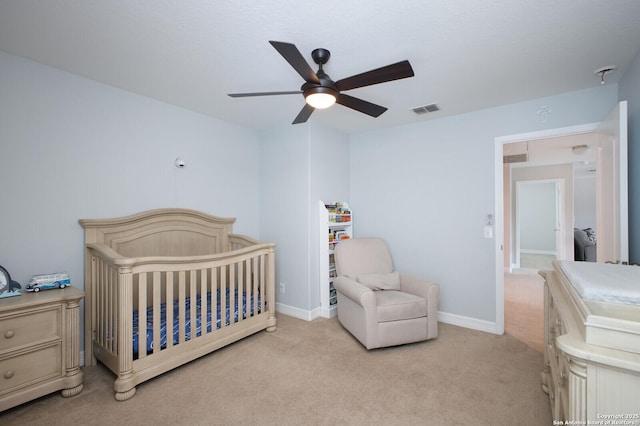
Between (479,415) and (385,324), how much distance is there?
946 mm

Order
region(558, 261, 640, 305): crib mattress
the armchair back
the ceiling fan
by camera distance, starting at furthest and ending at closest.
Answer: the armchair back < the ceiling fan < region(558, 261, 640, 305): crib mattress

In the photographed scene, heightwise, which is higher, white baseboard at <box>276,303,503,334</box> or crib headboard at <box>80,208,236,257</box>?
crib headboard at <box>80,208,236,257</box>

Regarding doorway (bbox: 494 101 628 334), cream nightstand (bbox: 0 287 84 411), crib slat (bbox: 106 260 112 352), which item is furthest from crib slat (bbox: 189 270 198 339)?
doorway (bbox: 494 101 628 334)

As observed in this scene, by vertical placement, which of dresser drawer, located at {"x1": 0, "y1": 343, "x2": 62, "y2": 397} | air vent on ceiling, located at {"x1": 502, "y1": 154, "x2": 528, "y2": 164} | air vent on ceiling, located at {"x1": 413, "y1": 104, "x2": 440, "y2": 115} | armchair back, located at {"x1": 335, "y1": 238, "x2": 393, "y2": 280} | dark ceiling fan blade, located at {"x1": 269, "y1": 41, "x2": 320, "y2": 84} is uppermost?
air vent on ceiling, located at {"x1": 413, "y1": 104, "x2": 440, "y2": 115}

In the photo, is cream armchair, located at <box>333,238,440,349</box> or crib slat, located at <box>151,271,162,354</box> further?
cream armchair, located at <box>333,238,440,349</box>

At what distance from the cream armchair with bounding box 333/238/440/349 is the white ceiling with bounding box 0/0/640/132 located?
5.93 feet

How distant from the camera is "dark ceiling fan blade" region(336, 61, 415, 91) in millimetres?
1605

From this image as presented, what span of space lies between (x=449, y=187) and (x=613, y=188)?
4.54ft

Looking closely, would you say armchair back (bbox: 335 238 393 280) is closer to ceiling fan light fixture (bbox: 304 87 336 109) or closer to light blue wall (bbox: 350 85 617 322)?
light blue wall (bbox: 350 85 617 322)

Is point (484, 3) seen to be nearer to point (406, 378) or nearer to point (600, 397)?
point (600, 397)

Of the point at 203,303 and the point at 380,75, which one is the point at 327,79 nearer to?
the point at 380,75

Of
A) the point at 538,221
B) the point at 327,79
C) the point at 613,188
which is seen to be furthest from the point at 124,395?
the point at 538,221

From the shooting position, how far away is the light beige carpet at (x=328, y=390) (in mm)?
1800

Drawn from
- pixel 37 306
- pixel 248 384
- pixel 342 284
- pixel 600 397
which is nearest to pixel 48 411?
pixel 37 306
